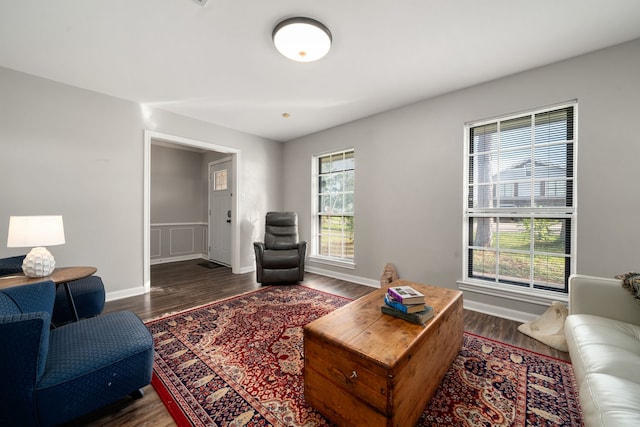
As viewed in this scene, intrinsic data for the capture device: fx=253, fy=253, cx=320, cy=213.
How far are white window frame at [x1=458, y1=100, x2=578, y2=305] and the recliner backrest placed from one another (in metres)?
2.54

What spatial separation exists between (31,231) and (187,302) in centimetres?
157

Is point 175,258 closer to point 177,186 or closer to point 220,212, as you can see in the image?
point 220,212

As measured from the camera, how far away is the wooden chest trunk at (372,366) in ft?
3.70

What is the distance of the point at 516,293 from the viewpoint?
2.62 metres

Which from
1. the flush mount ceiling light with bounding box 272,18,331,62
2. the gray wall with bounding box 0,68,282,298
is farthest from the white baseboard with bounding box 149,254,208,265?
the flush mount ceiling light with bounding box 272,18,331,62

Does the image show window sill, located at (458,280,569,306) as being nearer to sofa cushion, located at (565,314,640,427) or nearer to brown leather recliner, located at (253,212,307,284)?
sofa cushion, located at (565,314,640,427)

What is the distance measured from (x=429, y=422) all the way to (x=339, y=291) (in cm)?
222

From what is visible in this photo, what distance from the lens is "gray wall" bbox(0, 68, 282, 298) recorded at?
8.58 feet

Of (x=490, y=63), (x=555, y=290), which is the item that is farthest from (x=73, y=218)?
(x=555, y=290)

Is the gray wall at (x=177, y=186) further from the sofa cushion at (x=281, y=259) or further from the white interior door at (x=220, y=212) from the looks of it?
the sofa cushion at (x=281, y=259)

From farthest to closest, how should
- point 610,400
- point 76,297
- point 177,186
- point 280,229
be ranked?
1. point 177,186
2. point 280,229
3. point 76,297
4. point 610,400

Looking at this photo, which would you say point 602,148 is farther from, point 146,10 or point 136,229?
point 136,229

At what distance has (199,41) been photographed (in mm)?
2166

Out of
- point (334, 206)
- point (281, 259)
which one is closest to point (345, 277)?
point (281, 259)
